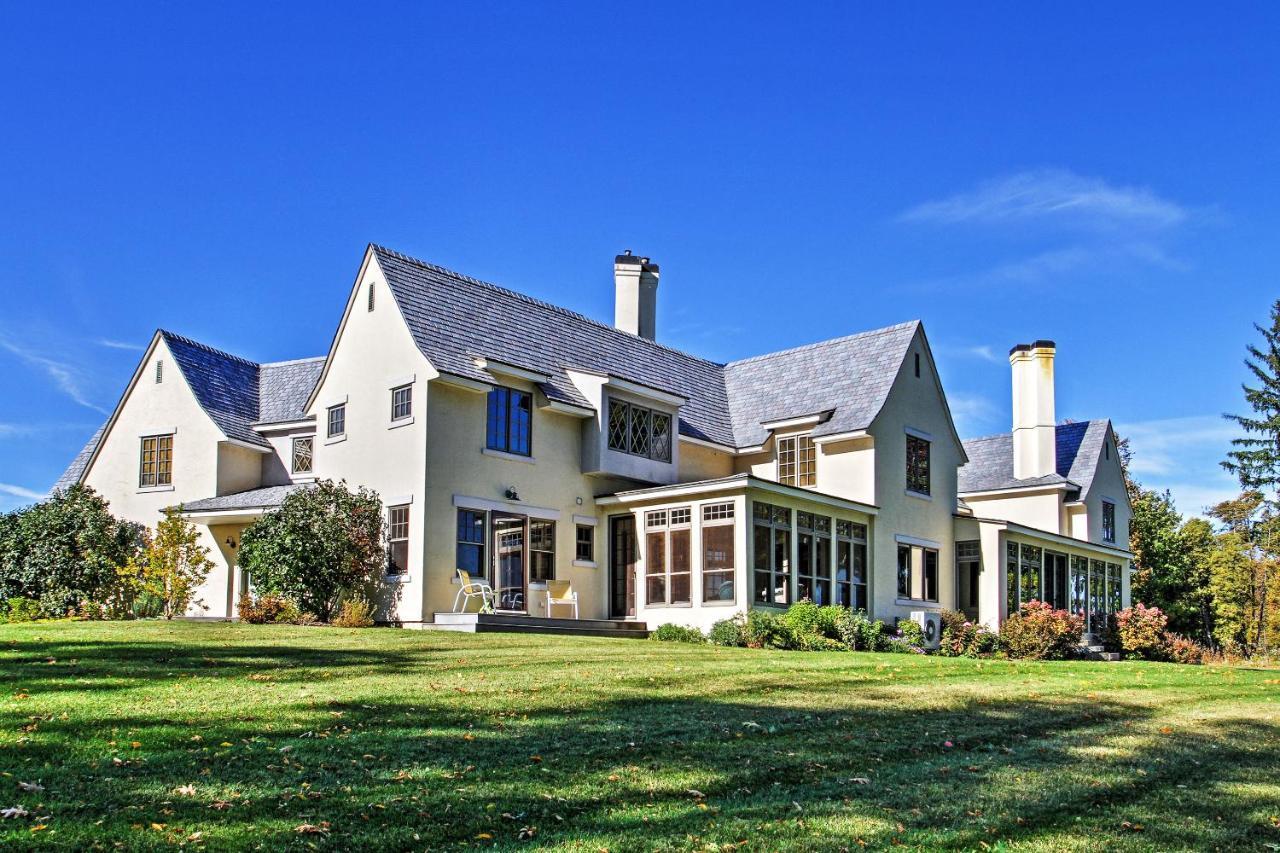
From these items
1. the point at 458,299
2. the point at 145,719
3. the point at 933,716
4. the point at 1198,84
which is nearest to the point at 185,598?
the point at 458,299

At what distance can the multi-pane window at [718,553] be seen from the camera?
23656 mm

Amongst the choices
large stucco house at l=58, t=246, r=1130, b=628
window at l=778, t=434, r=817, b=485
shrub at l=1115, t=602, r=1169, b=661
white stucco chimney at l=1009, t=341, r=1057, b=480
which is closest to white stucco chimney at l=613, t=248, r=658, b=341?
large stucco house at l=58, t=246, r=1130, b=628

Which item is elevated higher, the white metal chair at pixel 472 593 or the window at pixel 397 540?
the window at pixel 397 540

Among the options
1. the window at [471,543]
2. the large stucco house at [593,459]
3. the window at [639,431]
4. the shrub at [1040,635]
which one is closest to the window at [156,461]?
the large stucco house at [593,459]

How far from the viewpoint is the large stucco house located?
23.3 metres

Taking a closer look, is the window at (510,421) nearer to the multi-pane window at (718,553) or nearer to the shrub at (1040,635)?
the multi-pane window at (718,553)

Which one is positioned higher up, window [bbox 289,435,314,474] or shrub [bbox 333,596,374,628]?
window [bbox 289,435,314,474]

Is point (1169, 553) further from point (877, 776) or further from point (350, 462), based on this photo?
point (877, 776)

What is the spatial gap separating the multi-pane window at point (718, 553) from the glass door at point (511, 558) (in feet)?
12.8

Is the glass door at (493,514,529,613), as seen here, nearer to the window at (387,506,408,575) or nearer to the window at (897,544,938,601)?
the window at (387,506,408,575)

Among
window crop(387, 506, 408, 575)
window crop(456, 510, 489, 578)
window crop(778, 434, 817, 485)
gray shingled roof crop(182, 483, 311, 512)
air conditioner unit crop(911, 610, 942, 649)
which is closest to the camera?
window crop(387, 506, 408, 575)

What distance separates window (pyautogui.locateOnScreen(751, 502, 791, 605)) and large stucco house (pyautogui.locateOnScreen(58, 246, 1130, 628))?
0.19 ft

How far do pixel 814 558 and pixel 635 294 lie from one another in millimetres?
11523

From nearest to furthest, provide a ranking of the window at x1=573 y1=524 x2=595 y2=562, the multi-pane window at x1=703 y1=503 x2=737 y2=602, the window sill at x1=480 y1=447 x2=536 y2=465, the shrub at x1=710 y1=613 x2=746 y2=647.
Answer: the shrub at x1=710 y1=613 x2=746 y2=647 → the window sill at x1=480 y1=447 x2=536 y2=465 → the multi-pane window at x1=703 y1=503 x2=737 y2=602 → the window at x1=573 y1=524 x2=595 y2=562
